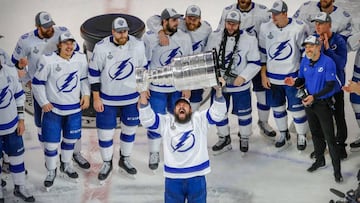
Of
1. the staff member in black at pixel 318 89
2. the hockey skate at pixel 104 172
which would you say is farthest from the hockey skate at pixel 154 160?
the staff member in black at pixel 318 89

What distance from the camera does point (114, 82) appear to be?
524 centimetres

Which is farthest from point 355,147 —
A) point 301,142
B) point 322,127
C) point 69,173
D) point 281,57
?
point 69,173

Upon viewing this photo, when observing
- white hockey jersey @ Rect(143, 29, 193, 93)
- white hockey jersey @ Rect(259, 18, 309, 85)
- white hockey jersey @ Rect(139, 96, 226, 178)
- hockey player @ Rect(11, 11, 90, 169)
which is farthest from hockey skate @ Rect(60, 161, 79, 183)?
white hockey jersey @ Rect(259, 18, 309, 85)

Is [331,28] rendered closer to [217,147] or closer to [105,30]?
[217,147]

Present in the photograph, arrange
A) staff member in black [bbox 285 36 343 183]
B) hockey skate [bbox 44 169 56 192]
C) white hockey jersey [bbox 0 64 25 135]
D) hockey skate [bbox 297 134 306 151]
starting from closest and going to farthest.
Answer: white hockey jersey [bbox 0 64 25 135], staff member in black [bbox 285 36 343 183], hockey skate [bbox 44 169 56 192], hockey skate [bbox 297 134 306 151]

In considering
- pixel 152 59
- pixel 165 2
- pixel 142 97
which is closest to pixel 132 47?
pixel 152 59

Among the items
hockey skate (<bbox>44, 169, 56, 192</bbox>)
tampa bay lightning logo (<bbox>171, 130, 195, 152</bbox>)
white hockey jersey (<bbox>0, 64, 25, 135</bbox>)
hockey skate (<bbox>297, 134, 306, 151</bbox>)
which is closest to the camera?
tampa bay lightning logo (<bbox>171, 130, 195, 152</bbox>)

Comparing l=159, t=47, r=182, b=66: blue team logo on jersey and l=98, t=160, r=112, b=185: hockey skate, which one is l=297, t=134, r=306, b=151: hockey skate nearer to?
l=159, t=47, r=182, b=66: blue team logo on jersey

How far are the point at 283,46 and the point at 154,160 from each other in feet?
3.91

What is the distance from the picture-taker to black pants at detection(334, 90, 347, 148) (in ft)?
17.7

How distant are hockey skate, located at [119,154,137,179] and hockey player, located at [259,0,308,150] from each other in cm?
108

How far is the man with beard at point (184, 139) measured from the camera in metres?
4.55

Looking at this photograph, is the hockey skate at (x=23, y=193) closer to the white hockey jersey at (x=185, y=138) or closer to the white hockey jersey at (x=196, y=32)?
A: the white hockey jersey at (x=185, y=138)

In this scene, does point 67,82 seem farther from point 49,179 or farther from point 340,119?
point 340,119
